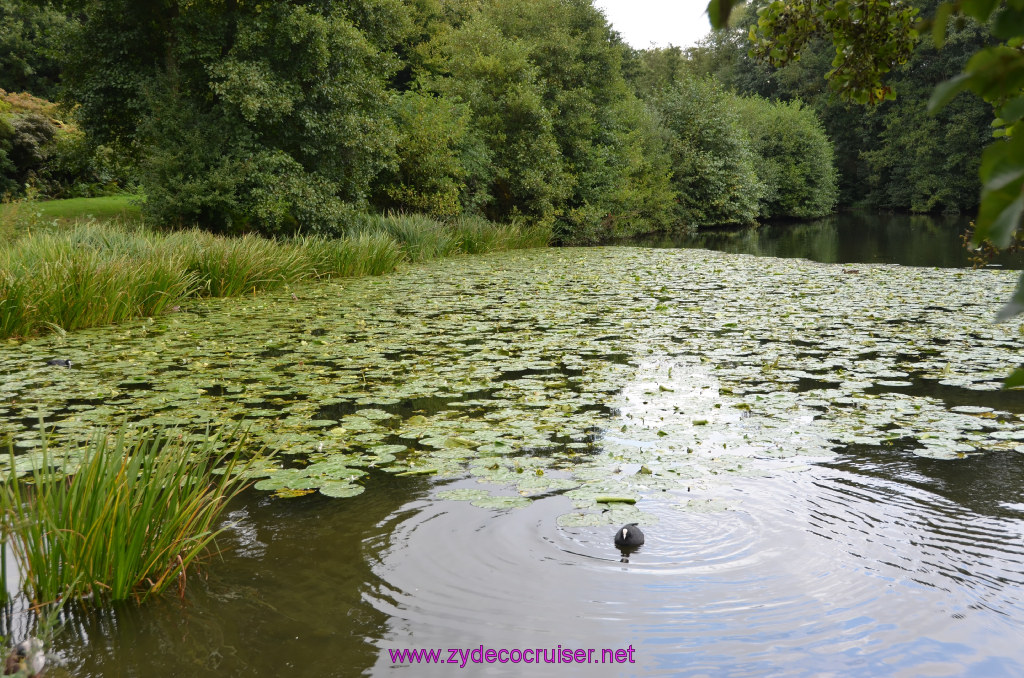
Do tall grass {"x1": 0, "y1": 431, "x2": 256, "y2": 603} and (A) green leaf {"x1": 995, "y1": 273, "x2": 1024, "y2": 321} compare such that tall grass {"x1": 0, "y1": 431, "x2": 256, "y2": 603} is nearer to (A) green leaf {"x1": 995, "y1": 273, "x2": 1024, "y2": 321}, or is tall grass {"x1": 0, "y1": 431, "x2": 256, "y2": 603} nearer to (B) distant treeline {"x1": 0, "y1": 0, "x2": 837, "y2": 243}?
(A) green leaf {"x1": 995, "y1": 273, "x2": 1024, "y2": 321}

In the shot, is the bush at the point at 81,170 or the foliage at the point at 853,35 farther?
the bush at the point at 81,170

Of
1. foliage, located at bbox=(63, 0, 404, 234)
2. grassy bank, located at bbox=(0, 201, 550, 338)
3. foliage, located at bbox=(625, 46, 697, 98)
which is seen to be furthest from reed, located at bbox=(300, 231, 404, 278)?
foliage, located at bbox=(625, 46, 697, 98)

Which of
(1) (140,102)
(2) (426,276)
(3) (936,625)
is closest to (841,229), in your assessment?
(2) (426,276)

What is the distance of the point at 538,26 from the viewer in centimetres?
2584

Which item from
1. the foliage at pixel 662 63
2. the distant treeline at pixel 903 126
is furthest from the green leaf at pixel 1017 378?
the foliage at pixel 662 63

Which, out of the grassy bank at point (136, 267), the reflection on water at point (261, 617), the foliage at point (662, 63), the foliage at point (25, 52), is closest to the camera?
the reflection on water at point (261, 617)

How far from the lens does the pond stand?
2.79 metres

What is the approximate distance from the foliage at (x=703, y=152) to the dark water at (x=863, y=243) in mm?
1327

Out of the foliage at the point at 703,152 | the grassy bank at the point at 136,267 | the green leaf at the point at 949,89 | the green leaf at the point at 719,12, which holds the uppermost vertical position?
the foliage at the point at 703,152

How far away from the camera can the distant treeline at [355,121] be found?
15180mm

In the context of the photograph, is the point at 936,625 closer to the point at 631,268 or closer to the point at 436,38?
the point at 631,268

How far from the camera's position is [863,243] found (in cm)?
2453

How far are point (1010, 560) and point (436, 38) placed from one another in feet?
108

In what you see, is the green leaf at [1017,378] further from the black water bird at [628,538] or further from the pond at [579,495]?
the black water bird at [628,538]
